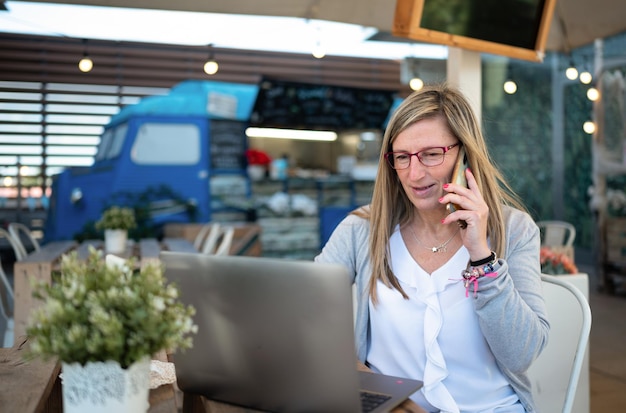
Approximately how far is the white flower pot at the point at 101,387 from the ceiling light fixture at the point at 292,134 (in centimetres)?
776

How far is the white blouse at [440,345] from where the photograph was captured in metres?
1.47

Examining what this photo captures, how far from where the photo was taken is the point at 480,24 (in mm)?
2967

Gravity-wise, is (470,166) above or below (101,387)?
above

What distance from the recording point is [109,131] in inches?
292

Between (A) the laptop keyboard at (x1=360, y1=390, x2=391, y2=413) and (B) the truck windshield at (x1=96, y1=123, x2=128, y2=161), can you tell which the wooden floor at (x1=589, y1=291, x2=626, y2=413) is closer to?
(A) the laptop keyboard at (x1=360, y1=390, x2=391, y2=413)

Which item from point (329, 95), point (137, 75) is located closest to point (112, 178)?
point (329, 95)

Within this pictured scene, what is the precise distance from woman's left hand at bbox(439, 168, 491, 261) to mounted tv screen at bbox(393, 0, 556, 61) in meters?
1.43

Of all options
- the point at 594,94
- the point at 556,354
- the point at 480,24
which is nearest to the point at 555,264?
the point at 556,354

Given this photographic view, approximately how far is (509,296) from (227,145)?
6.14 m

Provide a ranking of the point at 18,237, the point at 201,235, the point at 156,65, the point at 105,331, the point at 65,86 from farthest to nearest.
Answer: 1. the point at 156,65
2. the point at 65,86
3. the point at 201,235
4. the point at 18,237
5. the point at 105,331

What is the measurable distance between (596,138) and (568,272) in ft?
14.2

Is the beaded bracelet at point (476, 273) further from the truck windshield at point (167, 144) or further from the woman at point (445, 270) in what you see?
the truck windshield at point (167, 144)

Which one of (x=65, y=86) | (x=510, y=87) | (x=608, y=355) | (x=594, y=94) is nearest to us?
(x=608, y=355)

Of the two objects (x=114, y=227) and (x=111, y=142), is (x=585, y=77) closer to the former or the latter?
(x=111, y=142)
